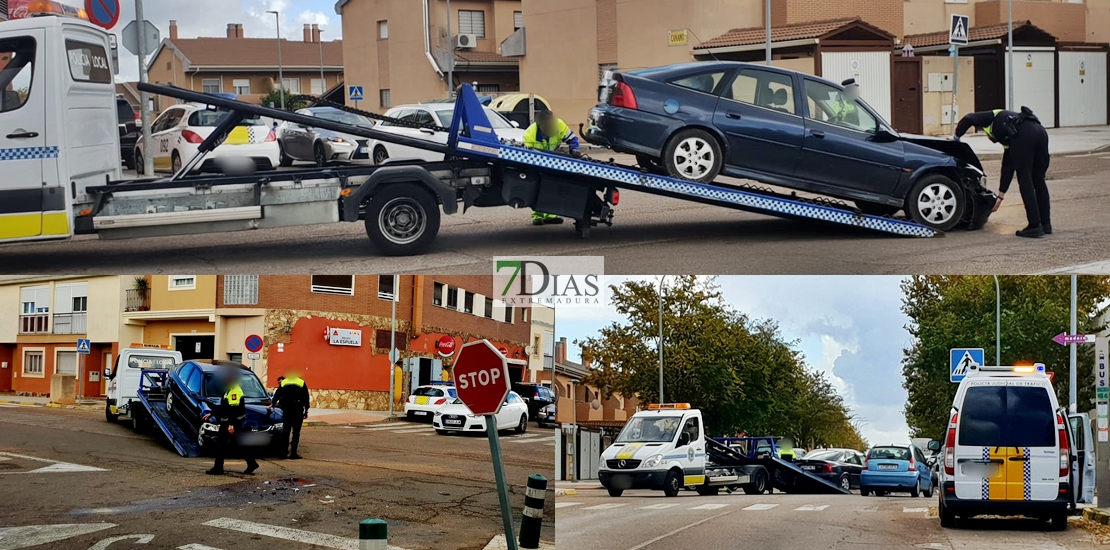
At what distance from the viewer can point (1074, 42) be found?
138ft

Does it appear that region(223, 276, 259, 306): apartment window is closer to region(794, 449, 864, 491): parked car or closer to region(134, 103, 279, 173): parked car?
region(134, 103, 279, 173): parked car

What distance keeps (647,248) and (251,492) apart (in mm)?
4927

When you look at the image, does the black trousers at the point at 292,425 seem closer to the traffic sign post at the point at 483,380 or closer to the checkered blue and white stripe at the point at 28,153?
the checkered blue and white stripe at the point at 28,153

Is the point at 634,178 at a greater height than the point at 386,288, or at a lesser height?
greater

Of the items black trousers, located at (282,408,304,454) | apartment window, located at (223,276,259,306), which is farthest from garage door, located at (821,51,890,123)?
apartment window, located at (223,276,259,306)

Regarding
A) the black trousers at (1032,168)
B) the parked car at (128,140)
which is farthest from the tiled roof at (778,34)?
the black trousers at (1032,168)

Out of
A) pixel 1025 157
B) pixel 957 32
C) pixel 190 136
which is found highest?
pixel 957 32

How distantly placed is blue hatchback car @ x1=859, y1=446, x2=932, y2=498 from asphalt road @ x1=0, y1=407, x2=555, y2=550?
11131 millimetres

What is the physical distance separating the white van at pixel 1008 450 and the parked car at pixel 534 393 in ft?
13.9

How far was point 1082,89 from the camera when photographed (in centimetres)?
4053

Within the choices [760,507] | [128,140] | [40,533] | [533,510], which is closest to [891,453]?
[760,507]

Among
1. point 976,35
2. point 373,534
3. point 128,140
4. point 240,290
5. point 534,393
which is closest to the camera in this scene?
point 373,534

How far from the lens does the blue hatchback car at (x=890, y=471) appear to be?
77.8 ft

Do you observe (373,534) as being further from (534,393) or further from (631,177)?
(631,177)
